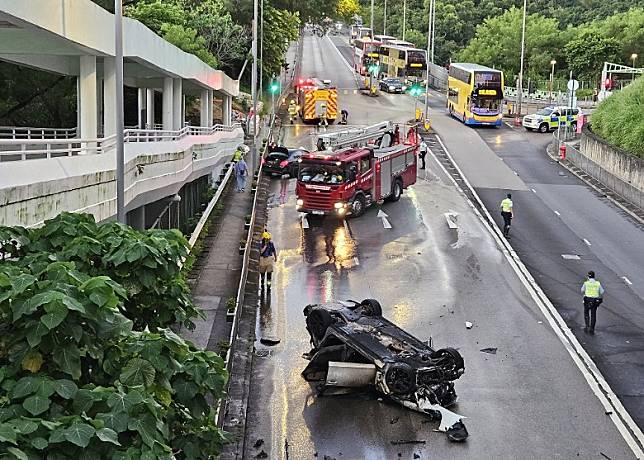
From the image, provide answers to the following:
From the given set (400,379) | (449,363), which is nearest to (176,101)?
(449,363)

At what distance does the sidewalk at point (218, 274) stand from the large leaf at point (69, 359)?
10407 mm

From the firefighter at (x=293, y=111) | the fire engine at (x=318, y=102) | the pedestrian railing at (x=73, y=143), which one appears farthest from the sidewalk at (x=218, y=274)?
the firefighter at (x=293, y=111)

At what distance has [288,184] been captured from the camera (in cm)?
4206

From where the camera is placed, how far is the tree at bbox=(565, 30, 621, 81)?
85.6 m

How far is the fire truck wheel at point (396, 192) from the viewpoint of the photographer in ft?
122

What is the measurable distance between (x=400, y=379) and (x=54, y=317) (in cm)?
1014

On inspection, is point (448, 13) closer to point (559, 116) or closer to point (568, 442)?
point (559, 116)

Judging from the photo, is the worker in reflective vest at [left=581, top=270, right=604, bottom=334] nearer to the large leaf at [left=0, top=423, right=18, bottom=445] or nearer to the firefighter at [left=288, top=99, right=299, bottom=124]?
the large leaf at [left=0, top=423, right=18, bottom=445]

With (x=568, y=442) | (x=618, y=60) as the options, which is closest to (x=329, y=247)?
(x=568, y=442)

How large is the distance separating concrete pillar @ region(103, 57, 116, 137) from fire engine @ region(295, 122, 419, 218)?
1043 centimetres

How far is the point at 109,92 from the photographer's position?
77.2ft

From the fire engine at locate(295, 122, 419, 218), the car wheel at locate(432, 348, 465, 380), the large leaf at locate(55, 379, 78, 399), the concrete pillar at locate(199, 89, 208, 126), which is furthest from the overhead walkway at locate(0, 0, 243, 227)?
the concrete pillar at locate(199, 89, 208, 126)

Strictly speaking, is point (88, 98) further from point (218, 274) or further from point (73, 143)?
point (218, 274)

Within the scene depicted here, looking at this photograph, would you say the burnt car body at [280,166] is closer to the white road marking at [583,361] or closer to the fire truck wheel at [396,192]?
the fire truck wheel at [396,192]
